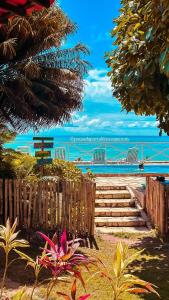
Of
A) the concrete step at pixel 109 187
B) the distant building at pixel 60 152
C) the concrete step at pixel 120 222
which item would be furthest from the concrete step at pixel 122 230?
the distant building at pixel 60 152

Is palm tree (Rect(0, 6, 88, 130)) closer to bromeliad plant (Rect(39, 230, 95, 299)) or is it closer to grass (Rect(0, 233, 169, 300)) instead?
grass (Rect(0, 233, 169, 300))

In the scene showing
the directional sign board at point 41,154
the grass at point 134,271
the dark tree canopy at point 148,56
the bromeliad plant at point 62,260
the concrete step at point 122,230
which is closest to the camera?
the bromeliad plant at point 62,260

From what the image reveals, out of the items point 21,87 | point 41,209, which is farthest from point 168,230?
point 21,87

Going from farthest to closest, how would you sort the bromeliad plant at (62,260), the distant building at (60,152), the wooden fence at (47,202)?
the distant building at (60,152), the wooden fence at (47,202), the bromeliad plant at (62,260)

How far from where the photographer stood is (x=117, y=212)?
12.2 m

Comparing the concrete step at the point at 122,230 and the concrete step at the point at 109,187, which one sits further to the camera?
the concrete step at the point at 109,187

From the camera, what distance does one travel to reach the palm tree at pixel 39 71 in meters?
10.9

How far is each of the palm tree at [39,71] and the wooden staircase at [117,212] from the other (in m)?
3.16

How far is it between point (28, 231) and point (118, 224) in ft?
10.7

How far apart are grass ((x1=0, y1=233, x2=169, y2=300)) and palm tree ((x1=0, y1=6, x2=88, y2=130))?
4624mm

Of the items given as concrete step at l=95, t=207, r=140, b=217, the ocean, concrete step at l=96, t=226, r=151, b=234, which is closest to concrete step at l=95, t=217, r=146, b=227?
concrete step at l=96, t=226, r=151, b=234

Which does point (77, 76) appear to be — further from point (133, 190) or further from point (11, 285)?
point (11, 285)

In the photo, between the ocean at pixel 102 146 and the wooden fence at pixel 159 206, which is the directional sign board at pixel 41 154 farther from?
the ocean at pixel 102 146

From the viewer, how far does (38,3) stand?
3.00 meters
